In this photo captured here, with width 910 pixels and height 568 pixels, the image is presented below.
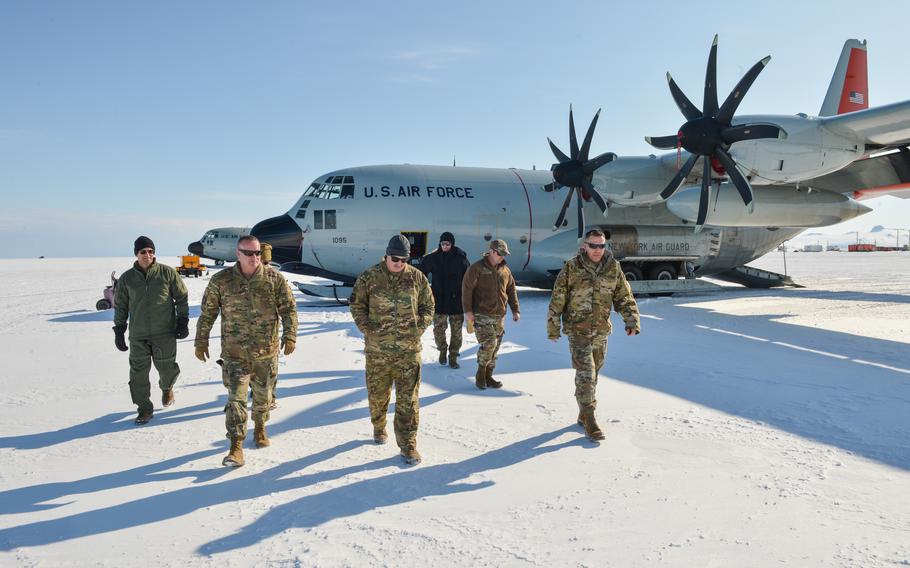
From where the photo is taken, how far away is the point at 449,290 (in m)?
8.60

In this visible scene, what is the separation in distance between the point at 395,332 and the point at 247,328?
1264mm

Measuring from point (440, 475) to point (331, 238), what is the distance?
12.7 m

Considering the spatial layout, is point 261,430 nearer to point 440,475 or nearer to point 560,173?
point 440,475

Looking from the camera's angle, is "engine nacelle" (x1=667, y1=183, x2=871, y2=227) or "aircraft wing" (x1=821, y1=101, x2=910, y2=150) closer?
"aircraft wing" (x1=821, y1=101, x2=910, y2=150)

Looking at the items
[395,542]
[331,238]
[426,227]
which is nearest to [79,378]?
[395,542]

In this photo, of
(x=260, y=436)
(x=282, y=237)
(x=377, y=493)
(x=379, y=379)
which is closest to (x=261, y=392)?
(x=260, y=436)

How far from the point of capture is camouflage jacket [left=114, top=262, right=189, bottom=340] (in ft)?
19.9

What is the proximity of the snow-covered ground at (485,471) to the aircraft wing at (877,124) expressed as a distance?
531 cm

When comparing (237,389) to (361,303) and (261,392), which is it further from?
(361,303)

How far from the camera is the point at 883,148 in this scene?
13.0 meters

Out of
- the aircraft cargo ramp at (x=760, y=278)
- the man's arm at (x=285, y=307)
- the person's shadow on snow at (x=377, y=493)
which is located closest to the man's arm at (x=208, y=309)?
the man's arm at (x=285, y=307)

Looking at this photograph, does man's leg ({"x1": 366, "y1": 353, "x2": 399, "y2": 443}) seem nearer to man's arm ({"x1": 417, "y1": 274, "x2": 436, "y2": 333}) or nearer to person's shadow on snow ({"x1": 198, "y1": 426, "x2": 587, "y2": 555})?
man's arm ({"x1": 417, "y1": 274, "x2": 436, "y2": 333})

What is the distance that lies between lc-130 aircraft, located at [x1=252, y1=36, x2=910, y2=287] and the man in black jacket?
24.9 ft

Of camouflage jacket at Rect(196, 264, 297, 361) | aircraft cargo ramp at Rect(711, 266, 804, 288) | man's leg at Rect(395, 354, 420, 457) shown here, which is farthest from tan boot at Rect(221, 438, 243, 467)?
aircraft cargo ramp at Rect(711, 266, 804, 288)
